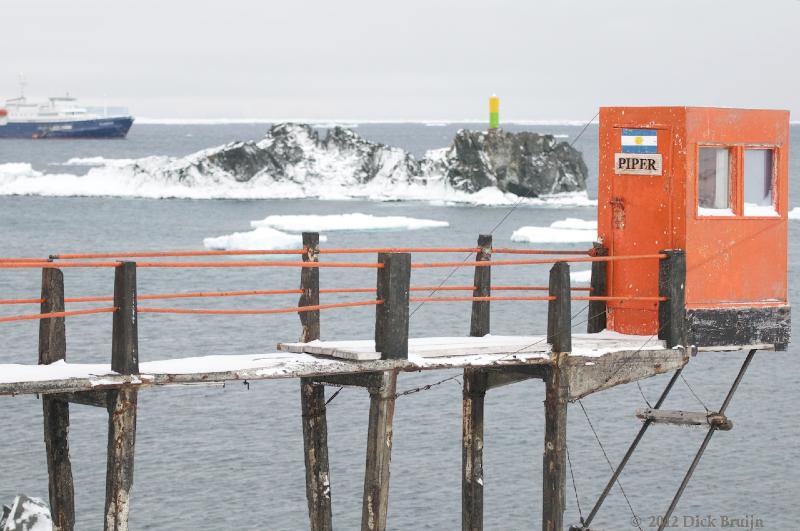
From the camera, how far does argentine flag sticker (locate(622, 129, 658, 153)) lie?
566 inches

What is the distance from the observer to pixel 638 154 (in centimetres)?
1455

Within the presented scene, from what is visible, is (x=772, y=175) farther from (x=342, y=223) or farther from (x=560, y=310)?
(x=342, y=223)

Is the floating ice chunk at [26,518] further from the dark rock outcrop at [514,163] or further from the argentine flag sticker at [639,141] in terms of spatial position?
the dark rock outcrop at [514,163]

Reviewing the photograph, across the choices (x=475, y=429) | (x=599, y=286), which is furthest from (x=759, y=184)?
(x=475, y=429)

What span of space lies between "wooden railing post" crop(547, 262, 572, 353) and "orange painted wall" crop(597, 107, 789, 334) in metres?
1.47

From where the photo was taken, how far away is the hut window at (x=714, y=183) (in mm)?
14344

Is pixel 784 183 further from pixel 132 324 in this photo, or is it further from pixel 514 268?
pixel 514 268

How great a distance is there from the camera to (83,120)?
655ft

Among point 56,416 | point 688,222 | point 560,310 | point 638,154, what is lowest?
point 56,416

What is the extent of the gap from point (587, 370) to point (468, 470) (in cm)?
203

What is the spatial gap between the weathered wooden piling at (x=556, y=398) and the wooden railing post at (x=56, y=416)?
4532 mm

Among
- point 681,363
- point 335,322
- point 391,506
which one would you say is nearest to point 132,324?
point 681,363

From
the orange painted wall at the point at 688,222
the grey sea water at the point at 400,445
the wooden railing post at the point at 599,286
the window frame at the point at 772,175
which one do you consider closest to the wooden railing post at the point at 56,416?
the wooden railing post at the point at 599,286

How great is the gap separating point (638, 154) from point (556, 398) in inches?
106
